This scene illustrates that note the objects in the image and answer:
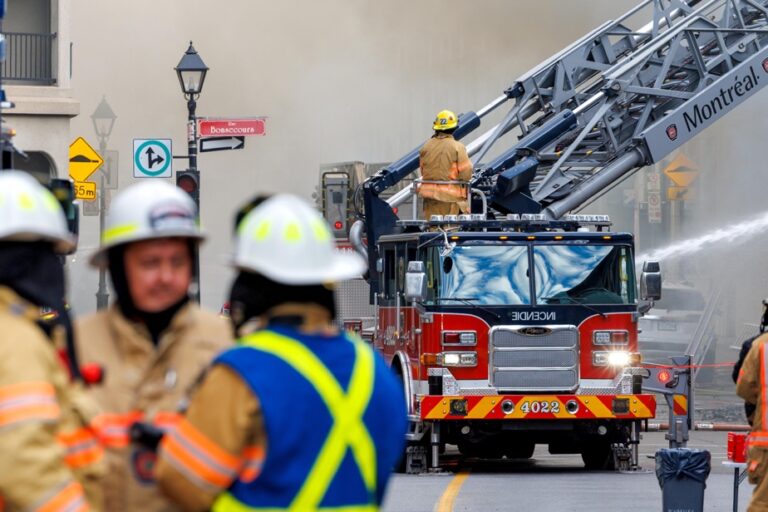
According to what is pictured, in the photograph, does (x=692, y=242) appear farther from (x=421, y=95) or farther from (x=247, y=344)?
(x=247, y=344)

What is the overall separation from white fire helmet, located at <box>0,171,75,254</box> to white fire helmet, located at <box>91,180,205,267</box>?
19 centimetres

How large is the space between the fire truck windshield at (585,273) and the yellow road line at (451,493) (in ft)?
6.27

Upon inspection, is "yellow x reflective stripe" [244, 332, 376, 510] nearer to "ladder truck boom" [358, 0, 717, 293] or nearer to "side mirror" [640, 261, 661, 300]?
"side mirror" [640, 261, 661, 300]

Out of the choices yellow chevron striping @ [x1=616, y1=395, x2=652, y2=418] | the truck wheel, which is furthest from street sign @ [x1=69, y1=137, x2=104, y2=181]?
yellow chevron striping @ [x1=616, y1=395, x2=652, y2=418]

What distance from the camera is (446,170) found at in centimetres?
1647

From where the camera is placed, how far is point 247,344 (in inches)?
144

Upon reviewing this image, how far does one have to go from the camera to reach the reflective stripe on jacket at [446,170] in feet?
53.9

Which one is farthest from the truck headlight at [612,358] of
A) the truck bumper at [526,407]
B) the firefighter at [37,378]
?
the firefighter at [37,378]

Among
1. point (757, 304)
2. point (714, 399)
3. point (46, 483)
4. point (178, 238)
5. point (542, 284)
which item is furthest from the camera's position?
point (757, 304)

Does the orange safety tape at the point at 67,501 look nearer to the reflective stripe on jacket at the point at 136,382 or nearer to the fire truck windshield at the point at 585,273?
the reflective stripe on jacket at the point at 136,382

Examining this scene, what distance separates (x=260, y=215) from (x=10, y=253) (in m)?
0.58

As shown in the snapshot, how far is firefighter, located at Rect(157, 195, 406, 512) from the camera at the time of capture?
3592 mm

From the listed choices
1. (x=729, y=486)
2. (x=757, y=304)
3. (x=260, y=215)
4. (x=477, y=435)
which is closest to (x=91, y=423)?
(x=260, y=215)

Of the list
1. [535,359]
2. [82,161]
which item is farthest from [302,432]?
[82,161]
